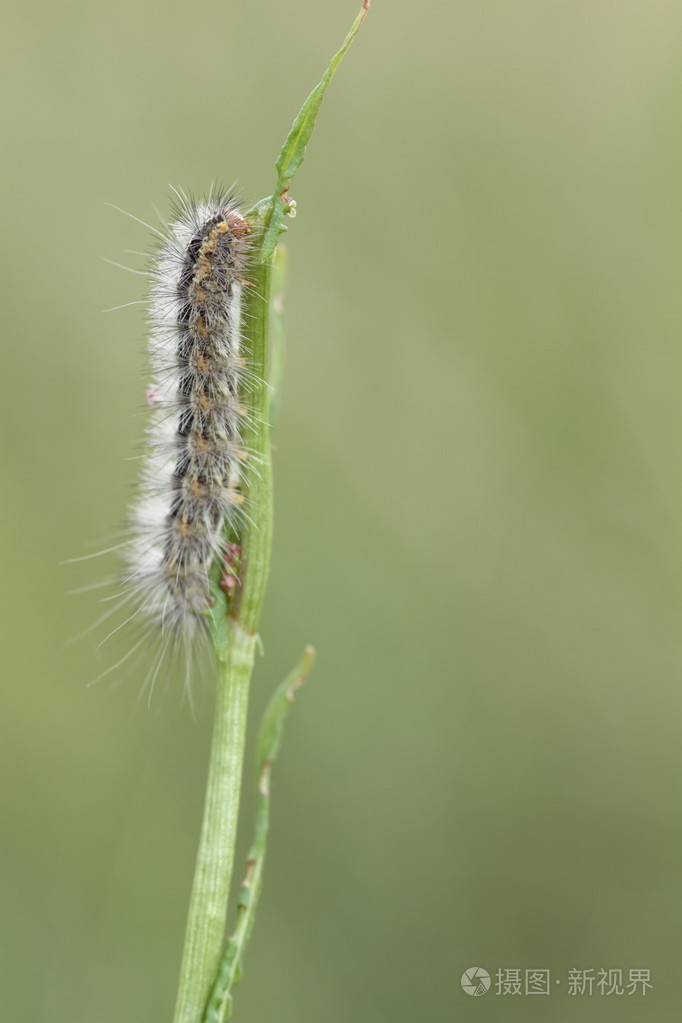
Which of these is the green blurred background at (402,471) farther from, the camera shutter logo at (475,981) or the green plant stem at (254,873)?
the green plant stem at (254,873)

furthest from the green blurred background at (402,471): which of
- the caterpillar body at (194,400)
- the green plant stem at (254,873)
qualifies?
the green plant stem at (254,873)

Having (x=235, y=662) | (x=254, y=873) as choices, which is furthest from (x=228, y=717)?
(x=254, y=873)

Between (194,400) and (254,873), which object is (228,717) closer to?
(254,873)

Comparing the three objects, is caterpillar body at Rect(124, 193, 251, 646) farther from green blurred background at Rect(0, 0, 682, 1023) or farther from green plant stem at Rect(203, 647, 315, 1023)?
green blurred background at Rect(0, 0, 682, 1023)

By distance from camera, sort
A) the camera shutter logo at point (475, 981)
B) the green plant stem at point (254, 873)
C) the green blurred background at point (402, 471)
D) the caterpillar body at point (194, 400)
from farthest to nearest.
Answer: the green blurred background at point (402, 471)
the camera shutter logo at point (475, 981)
the caterpillar body at point (194, 400)
the green plant stem at point (254, 873)

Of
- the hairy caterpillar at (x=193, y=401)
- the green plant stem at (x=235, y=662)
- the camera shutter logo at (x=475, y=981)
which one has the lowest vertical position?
the camera shutter logo at (x=475, y=981)

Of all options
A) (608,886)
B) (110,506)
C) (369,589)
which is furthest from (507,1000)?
(110,506)

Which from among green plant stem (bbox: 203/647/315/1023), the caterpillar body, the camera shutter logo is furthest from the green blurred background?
green plant stem (bbox: 203/647/315/1023)
